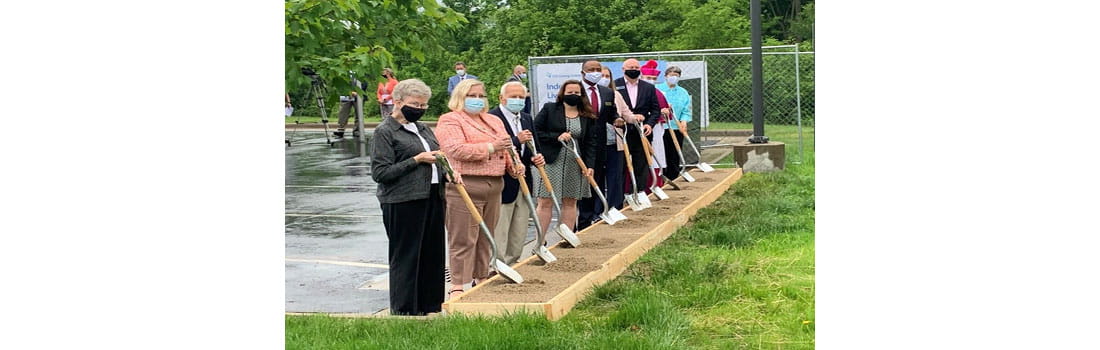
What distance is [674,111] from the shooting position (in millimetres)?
12266

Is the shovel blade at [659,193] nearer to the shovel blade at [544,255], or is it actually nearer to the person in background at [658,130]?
the person in background at [658,130]

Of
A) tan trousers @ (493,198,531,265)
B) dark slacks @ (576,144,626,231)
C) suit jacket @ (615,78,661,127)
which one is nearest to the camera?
tan trousers @ (493,198,531,265)

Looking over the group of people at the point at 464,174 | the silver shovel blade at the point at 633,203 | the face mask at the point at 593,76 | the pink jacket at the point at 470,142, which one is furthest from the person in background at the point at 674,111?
the pink jacket at the point at 470,142

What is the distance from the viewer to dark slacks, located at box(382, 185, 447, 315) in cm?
641

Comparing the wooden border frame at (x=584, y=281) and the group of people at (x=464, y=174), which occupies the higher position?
the group of people at (x=464, y=174)

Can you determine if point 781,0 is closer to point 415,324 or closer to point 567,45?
point 415,324

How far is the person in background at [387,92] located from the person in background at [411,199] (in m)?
0.15

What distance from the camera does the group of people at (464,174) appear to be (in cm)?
627

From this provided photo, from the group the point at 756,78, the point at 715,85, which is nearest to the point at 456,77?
the point at 756,78

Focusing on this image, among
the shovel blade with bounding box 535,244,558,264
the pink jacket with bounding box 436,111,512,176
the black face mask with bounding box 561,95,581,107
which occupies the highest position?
the black face mask with bounding box 561,95,581,107

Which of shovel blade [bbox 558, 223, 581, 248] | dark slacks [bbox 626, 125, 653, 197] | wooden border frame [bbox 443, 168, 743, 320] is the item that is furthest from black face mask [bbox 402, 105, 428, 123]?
dark slacks [bbox 626, 125, 653, 197]

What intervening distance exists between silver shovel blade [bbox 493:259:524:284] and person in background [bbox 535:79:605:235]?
5.77 ft

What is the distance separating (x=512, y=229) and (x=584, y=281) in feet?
3.35

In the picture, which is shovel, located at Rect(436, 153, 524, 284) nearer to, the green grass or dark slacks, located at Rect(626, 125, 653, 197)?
the green grass
